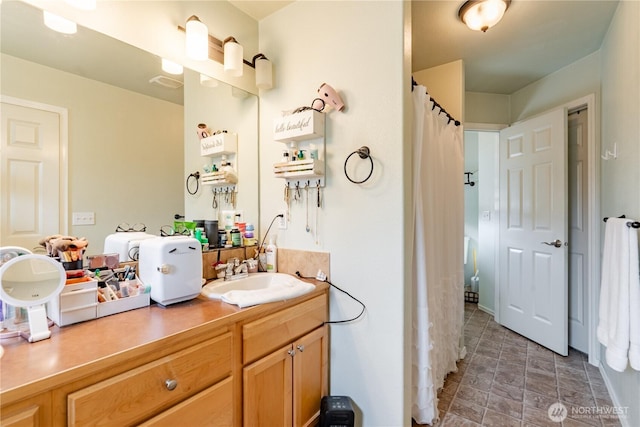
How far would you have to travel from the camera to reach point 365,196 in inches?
59.1

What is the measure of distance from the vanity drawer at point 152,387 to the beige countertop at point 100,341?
5 cm

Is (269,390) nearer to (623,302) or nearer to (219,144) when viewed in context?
(219,144)

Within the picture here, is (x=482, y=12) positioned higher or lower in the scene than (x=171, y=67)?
higher

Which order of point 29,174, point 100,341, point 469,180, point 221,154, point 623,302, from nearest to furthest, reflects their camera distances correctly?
1. point 100,341
2. point 29,174
3. point 623,302
4. point 221,154
5. point 469,180

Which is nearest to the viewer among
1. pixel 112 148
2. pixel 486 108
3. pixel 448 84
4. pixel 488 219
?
pixel 112 148

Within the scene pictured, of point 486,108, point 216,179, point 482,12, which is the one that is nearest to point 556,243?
point 486,108

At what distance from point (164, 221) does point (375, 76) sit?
4.39 feet

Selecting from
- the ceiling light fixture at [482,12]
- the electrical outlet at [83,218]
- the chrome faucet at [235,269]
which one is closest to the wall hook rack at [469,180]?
the ceiling light fixture at [482,12]

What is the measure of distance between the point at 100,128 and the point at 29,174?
0.32 m

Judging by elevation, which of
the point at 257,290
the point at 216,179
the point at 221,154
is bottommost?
→ the point at 257,290

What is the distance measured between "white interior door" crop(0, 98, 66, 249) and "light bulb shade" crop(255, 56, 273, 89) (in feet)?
3.37

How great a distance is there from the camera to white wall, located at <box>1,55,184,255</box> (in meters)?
1.15

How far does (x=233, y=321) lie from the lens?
42.0 inches

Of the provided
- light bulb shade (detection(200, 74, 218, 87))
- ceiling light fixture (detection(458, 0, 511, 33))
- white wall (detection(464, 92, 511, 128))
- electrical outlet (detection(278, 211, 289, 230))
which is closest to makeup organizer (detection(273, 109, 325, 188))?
electrical outlet (detection(278, 211, 289, 230))
